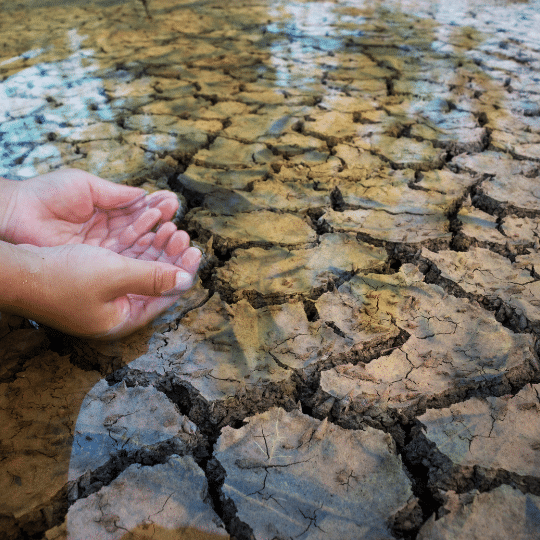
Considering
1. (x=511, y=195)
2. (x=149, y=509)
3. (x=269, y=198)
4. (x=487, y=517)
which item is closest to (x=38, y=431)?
(x=149, y=509)

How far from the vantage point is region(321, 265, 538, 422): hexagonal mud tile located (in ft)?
3.68

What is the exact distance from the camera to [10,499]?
92 cm

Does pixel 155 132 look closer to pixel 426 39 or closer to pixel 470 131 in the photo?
pixel 470 131

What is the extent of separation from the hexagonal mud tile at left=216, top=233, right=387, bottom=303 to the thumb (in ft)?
0.85

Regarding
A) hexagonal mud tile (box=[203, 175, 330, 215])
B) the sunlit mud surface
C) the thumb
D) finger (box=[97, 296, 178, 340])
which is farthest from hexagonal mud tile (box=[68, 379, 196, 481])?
hexagonal mud tile (box=[203, 175, 330, 215])

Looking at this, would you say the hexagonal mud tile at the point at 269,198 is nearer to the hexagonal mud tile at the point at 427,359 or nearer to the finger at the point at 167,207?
the finger at the point at 167,207

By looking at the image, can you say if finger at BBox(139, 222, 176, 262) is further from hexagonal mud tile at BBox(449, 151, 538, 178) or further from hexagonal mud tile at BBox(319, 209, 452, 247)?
hexagonal mud tile at BBox(449, 151, 538, 178)

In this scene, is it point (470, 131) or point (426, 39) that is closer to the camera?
point (470, 131)

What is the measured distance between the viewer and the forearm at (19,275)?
1081 mm

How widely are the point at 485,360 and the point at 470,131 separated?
1605mm

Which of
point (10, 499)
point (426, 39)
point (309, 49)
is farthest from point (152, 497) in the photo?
point (426, 39)

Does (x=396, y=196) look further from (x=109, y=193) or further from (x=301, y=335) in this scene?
(x=109, y=193)

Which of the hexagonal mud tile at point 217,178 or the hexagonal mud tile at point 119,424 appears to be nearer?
the hexagonal mud tile at point 119,424

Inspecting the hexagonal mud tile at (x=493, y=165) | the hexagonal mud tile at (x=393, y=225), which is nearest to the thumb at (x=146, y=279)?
the hexagonal mud tile at (x=393, y=225)
